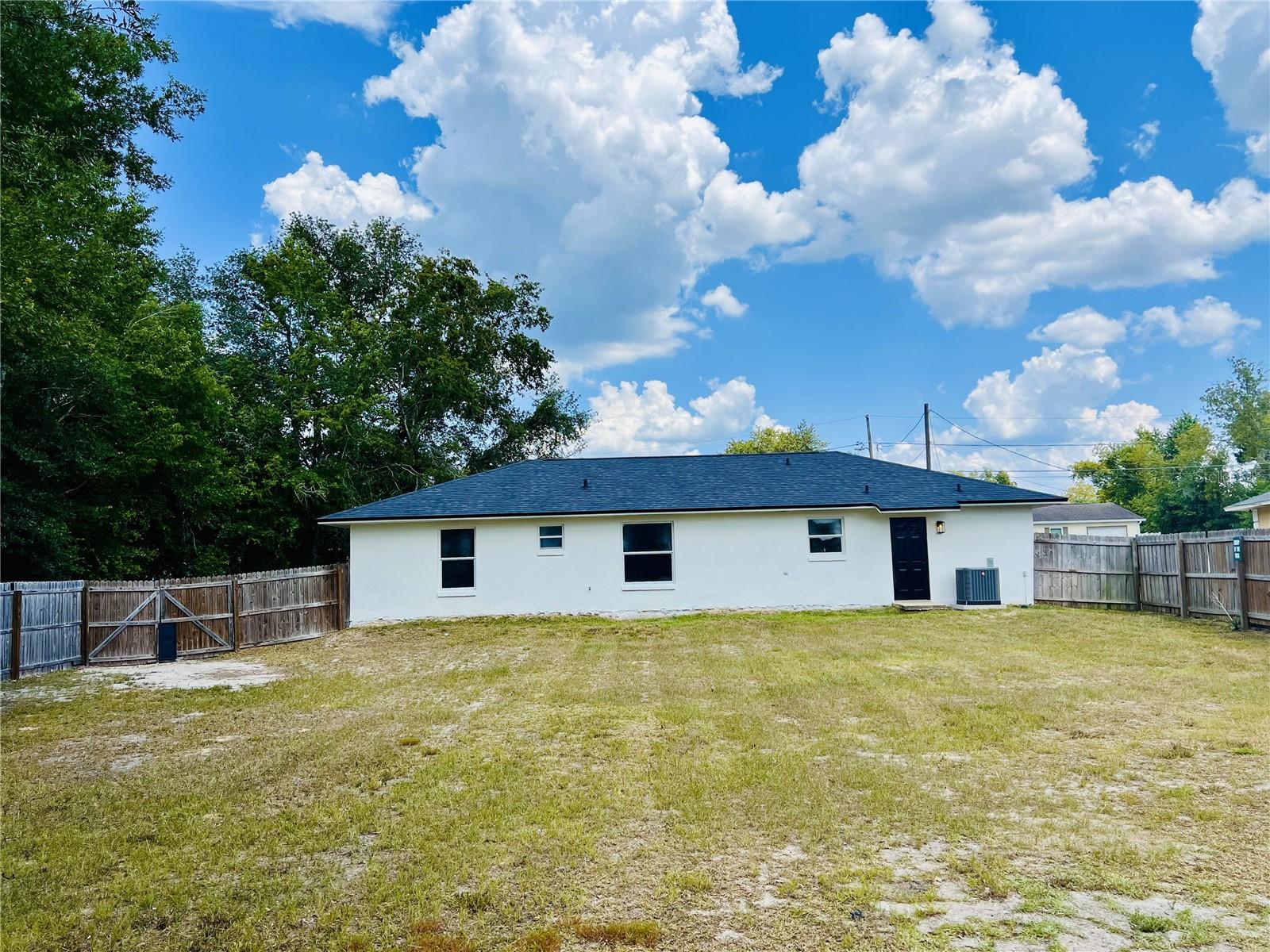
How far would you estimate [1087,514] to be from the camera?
4062 cm

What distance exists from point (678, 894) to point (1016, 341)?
101 feet

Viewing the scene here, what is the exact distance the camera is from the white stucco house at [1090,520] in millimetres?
39062

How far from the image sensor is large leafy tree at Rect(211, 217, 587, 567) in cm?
2334

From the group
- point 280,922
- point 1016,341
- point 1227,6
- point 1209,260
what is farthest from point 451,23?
point 1209,260

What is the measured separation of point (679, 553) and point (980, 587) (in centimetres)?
715

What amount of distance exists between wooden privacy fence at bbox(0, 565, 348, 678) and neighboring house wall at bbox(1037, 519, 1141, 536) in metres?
38.0

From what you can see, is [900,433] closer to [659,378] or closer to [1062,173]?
[659,378]

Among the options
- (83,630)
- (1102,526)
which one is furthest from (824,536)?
(1102,526)

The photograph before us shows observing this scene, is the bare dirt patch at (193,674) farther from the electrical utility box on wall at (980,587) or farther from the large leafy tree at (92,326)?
the electrical utility box on wall at (980,587)

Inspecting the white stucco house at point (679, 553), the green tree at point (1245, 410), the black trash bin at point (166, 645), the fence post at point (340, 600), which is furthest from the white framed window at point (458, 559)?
the green tree at point (1245, 410)

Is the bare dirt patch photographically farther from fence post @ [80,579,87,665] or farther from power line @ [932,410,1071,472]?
power line @ [932,410,1071,472]

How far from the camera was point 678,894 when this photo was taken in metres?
3.54

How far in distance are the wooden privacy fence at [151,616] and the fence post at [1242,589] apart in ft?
60.3

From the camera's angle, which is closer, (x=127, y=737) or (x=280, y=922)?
(x=280, y=922)
